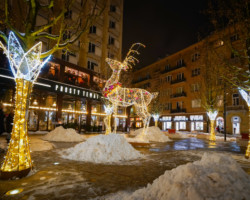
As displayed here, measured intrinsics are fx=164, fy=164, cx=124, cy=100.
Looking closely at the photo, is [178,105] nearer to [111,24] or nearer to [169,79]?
[169,79]

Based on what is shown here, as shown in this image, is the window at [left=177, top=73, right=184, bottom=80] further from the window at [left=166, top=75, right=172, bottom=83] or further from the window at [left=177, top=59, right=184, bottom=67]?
the window at [left=166, top=75, right=172, bottom=83]

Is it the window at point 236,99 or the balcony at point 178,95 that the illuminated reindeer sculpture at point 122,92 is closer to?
the window at point 236,99

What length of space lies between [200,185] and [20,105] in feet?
14.7

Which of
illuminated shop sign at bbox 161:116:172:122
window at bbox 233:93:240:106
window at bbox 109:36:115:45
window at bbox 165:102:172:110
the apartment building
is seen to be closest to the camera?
window at bbox 233:93:240:106

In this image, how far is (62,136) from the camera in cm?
1259

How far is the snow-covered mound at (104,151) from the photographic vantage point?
598 centimetres

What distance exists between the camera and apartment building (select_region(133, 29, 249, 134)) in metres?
27.3

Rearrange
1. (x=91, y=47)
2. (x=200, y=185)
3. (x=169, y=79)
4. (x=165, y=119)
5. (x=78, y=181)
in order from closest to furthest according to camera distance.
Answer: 1. (x=200, y=185)
2. (x=78, y=181)
3. (x=91, y=47)
4. (x=169, y=79)
5. (x=165, y=119)

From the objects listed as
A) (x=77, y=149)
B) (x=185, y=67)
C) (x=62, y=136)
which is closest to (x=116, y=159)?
(x=77, y=149)

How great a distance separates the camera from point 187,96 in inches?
1398

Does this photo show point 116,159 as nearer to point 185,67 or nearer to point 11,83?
point 11,83

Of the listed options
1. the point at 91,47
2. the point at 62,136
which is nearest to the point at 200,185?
the point at 62,136

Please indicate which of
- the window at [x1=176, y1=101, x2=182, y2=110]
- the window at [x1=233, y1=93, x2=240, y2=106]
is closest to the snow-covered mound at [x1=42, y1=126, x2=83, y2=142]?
the window at [x1=233, y1=93, x2=240, y2=106]

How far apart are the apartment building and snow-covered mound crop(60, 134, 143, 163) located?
25.0 metres
